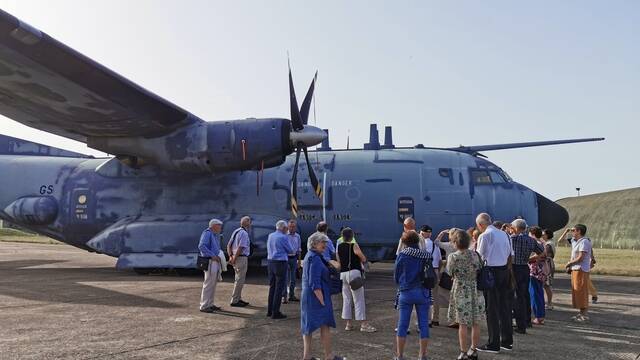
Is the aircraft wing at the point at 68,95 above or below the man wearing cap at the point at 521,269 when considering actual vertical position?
above

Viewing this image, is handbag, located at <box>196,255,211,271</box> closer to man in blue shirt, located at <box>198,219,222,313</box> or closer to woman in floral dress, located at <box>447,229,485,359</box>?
man in blue shirt, located at <box>198,219,222,313</box>

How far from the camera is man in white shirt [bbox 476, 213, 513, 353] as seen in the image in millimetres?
7680

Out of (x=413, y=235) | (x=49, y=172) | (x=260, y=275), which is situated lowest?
(x=260, y=275)

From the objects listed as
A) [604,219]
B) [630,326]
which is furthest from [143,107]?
[604,219]

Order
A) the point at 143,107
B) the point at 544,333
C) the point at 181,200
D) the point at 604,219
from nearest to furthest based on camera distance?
the point at 544,333
the point at 143,107
the point at 181,200
the point at 604,219

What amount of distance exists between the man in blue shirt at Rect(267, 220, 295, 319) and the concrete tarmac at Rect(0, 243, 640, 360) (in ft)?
0.89

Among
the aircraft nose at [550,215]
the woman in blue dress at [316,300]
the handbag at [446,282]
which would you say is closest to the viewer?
the woman in blue dress at [316,300]

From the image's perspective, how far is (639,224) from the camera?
66500 mm

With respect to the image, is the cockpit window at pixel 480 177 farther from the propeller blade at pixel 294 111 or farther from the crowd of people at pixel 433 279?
the propeller blade at pixel 294 111

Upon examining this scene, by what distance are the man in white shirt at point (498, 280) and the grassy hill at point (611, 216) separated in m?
60.6

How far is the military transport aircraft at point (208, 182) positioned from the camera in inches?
616

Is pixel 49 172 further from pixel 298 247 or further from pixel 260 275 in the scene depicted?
pixel 298 247

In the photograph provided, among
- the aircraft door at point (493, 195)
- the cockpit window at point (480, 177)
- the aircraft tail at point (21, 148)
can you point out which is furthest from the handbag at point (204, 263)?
the aircraft tail at point (21, 148)

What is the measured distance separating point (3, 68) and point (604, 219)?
77705mm
